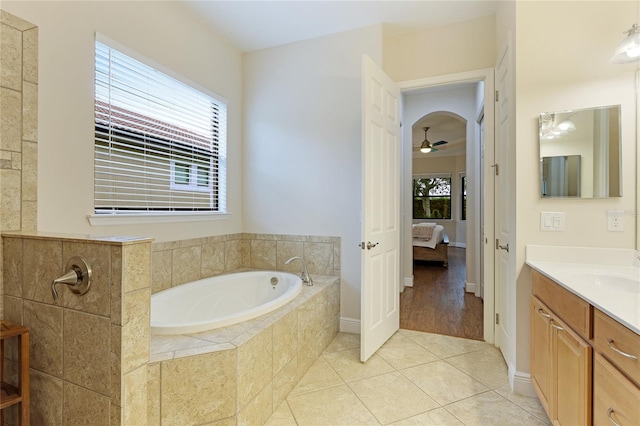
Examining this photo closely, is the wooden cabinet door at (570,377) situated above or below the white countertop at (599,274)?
below

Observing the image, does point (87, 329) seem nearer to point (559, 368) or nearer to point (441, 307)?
point (559, 368)

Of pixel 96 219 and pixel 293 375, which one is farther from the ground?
pixel 96 219

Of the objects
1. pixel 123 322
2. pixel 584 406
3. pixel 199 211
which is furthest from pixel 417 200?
pixel 123 322

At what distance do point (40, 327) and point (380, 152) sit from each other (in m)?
2.34

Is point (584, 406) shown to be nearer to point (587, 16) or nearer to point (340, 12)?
point (587, 16)

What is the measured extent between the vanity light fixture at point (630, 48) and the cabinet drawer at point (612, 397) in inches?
57.7

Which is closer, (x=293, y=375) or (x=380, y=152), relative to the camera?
(x=293, y=375)

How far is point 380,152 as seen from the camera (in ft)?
8.08

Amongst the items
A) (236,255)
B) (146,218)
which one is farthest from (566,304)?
(236,255)

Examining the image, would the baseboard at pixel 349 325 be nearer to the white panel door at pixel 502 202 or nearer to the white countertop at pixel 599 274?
the white panel door at pixel 502 202

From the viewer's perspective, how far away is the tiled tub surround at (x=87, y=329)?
119 centimetres

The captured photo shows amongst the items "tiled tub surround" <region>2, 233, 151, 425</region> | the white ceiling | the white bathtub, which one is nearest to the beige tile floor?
the white bathtub

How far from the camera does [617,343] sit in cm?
98

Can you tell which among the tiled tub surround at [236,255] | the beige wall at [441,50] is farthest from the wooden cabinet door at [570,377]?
the beige wall at [441,50]
